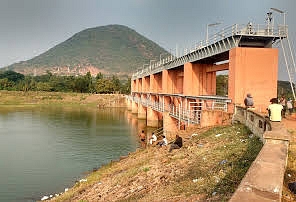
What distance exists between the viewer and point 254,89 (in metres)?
24.2

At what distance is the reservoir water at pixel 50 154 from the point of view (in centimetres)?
1969

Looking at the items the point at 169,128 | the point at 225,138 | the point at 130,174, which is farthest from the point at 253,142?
the point at 169,128

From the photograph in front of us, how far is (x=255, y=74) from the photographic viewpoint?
24.1 metres

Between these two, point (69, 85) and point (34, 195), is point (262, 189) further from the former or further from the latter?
point (69, 85)

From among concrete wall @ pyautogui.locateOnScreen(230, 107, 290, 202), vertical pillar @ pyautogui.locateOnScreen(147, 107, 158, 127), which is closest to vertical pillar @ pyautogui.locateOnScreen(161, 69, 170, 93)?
vertical pillar @ pyautogui.locateOnScreen(147, 107, 158, 127)

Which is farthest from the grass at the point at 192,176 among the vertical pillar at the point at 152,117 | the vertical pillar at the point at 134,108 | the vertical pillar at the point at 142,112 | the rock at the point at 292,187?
the vertical pillar at the point at 134,108

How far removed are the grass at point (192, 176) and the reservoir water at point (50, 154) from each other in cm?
522

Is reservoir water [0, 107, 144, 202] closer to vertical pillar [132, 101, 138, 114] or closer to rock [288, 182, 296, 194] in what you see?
rock [288, 182, 296, 194]

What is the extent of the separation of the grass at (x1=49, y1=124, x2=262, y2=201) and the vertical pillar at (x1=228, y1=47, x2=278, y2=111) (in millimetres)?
7916

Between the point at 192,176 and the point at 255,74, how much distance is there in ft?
53.0

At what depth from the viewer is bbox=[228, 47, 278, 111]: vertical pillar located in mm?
23656

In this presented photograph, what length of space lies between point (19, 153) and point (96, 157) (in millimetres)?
8036

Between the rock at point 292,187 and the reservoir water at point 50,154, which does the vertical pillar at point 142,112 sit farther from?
the rock at point 292,187

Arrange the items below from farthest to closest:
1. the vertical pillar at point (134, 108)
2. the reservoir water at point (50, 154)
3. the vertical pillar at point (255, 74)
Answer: the vertical pillar at point (134, 108) < the vertical pillar at point (255, 74) < the reservoir water at point (50, 154)
